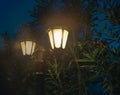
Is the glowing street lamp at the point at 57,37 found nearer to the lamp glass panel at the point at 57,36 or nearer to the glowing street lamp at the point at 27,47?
the lamp glass panel at the point at 57,36

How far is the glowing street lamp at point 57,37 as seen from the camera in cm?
560

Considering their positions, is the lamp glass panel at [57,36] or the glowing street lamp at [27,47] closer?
the lamp glass panel at [57,36]

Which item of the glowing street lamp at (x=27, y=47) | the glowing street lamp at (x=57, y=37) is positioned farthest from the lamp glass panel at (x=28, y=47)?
the glowing street lamp at (x=57, y=37)

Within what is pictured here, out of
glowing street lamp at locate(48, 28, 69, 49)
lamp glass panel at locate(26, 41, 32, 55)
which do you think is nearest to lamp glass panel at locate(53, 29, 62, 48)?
glowing street lamp at locate(48, 28, 69, 49)

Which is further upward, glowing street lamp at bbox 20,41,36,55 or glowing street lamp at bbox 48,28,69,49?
glowing street lamp at bbox 48,28,69,49

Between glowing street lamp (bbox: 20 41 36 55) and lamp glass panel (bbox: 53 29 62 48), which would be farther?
glowing street lamp (bbox: 20 41 36 55)

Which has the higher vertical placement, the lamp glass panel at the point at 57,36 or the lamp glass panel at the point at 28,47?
the lamp glass panel at the point at 57,36

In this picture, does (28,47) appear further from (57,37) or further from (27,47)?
(57,37)

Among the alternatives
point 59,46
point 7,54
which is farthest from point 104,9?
point 7,54

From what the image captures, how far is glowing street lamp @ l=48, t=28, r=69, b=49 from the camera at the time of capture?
560 centimetres

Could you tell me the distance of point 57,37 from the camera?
5641 mm

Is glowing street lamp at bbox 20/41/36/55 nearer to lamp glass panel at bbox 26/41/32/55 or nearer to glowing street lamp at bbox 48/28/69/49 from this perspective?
lamp glass panel at bbox 26/41/32/55

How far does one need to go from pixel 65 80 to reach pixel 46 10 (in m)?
3.07

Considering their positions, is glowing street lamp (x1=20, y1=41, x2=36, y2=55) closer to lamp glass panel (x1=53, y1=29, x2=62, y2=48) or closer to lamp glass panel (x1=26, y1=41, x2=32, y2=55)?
lamp glass panel (x1=26, y1=41, x2=32, y2=55)
